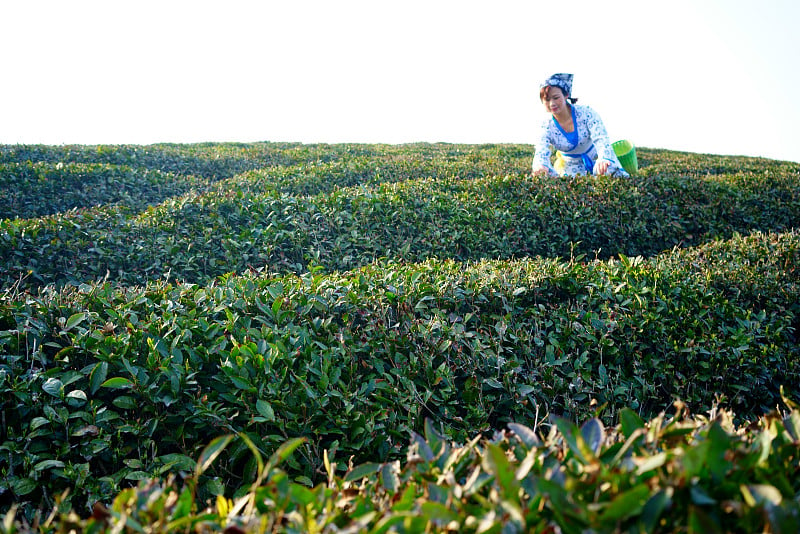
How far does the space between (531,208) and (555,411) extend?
3503mm

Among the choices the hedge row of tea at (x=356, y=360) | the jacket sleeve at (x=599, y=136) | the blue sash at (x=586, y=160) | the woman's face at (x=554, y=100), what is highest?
the woman's face at (x=554, y=100)

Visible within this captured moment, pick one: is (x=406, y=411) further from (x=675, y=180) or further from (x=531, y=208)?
(x=675, y=180)

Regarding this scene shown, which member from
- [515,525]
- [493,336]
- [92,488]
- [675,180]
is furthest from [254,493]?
[675,180]

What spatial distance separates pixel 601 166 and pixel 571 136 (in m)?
0.79

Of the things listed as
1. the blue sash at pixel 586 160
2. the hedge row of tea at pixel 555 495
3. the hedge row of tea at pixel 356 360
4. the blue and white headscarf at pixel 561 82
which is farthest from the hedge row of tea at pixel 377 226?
the hedge row of tea at pixel 555 495

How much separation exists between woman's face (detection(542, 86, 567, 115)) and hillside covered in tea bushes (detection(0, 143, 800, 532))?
2.95 meters

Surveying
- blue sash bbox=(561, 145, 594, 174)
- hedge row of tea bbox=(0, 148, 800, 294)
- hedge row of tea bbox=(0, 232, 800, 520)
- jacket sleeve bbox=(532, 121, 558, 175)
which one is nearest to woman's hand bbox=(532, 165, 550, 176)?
jacket sleeve bbox=(532, 121, 558, 175)

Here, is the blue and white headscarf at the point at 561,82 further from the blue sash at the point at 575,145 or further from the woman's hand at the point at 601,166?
the woman's hand at the point at 601,166

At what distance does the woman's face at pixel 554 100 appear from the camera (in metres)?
7.59

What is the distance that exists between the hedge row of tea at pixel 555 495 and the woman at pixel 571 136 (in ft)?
21.3

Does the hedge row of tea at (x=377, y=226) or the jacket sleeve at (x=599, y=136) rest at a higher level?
the jacket sleeve at (x=599, y=136)

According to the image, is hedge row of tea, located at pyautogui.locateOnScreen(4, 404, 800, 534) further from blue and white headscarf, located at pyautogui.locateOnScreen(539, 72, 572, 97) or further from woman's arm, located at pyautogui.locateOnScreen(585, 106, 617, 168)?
woman's arm, located at pyautogui.locateOnScreen(585, 106, 617, 168)

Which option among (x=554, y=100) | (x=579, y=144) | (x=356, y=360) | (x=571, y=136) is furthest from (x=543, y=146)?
(x=356, y=360)

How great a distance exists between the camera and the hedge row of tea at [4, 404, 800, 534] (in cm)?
109
